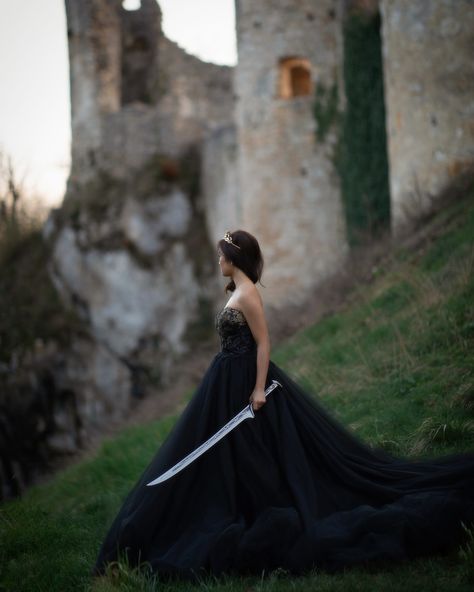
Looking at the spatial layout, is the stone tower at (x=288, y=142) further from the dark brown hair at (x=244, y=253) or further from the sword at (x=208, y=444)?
the sword at (x=208, y=444)

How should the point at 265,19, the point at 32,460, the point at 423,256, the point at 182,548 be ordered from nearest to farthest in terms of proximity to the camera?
the point at 182,548
the point at 423,256
the point at 265,19
the point at 32,460

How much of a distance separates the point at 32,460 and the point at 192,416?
17.0 m

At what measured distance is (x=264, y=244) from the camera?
1595 centimetres

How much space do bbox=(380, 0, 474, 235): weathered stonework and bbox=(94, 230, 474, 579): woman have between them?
6808mm

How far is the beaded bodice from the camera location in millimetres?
4156

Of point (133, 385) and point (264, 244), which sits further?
point (133, 385)

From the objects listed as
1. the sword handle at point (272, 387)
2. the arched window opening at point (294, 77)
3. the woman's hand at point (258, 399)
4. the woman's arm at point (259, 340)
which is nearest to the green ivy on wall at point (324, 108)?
the arched window opening at point (294, 77)

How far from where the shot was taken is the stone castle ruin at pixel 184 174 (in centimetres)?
1566

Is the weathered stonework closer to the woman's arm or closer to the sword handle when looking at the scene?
the woman's arm

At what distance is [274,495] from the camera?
378 centimetres

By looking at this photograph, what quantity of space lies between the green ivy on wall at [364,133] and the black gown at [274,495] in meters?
9.46

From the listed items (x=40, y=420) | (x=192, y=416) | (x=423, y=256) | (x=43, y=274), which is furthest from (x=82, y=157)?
(x=192, y=416)

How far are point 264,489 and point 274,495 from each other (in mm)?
63

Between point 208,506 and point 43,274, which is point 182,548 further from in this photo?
point 43,274
